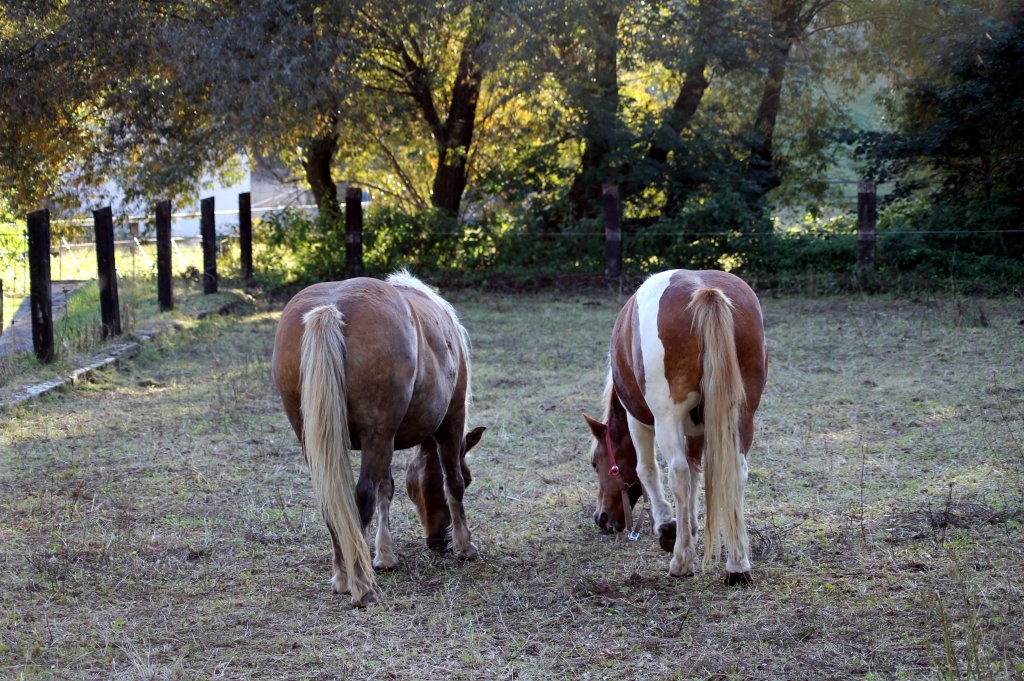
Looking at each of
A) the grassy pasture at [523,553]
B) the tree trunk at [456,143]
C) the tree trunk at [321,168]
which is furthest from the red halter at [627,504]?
→ the tree trunk at [321,168]

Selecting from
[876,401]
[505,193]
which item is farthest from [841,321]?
[505,193]

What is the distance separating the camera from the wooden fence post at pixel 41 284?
8211 millimetres

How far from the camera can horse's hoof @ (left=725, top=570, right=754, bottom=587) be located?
395 centimetres

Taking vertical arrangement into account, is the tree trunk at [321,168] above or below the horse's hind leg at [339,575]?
above

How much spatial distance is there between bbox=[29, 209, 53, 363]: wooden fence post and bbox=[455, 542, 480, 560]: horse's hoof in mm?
5277

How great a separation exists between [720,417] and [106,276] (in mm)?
7558

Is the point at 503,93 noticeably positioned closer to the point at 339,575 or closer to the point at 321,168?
the point at 321,168

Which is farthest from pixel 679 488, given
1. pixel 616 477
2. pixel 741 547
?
pixel 616 477

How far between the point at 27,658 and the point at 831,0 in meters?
15.6

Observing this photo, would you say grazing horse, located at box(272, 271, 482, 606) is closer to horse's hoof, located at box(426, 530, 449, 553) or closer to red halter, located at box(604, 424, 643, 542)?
horse's hoof, located at box(426, 530, 449, 553)

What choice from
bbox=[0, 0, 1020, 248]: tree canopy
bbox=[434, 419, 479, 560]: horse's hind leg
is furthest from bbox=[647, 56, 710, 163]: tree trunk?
bbox=[434, 419, 479, 560]: horse's hind leg

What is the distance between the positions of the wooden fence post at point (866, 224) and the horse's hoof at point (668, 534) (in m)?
9.61

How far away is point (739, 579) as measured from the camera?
3.95 metres

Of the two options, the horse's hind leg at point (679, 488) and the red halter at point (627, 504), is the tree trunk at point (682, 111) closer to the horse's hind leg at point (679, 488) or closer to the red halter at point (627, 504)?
the red halter at point (627, 504)
